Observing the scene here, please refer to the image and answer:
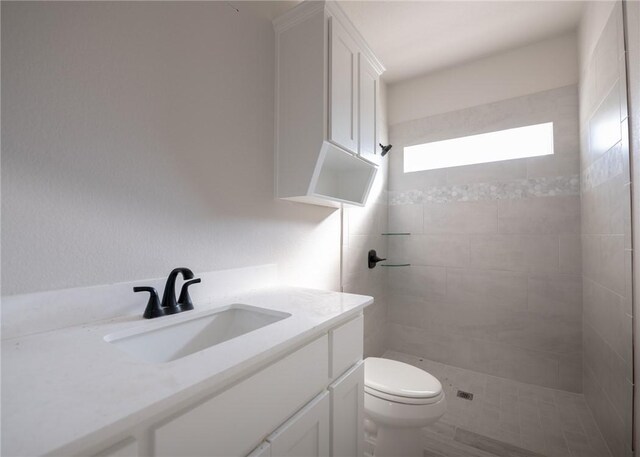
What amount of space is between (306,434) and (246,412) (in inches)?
11.4

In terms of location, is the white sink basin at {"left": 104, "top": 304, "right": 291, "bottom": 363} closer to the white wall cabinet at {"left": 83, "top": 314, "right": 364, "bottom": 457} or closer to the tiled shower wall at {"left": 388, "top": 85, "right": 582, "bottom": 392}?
the white wall cabinet at {"left": 83, "top": 314, "right": 364, "bottom": 457}

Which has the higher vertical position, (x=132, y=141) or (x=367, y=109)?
(x=367, y=109)

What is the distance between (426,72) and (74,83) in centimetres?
264

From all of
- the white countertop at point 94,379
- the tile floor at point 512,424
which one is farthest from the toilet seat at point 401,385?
the white countertop at point 94,379

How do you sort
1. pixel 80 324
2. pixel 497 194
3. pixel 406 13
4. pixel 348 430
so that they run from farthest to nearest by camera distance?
pixel 497 194 < pixel 406 13 < pixel 348 430 < pixel 80 324

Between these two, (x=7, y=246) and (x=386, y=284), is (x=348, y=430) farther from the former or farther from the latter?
(x=386, y=284)

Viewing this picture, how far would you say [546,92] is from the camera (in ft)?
6.94

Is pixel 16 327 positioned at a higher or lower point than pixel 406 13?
lower

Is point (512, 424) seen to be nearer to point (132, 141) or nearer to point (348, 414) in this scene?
point (348, 414)

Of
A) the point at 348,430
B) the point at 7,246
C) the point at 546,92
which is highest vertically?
the point at 546,92

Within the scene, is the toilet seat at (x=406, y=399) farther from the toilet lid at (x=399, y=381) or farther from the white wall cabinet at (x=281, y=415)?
the white wall cabinet at (x=281, y=415)

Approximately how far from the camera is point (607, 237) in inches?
59.1

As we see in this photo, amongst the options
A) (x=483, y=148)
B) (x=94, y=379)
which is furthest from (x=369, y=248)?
(x=94, y=379)

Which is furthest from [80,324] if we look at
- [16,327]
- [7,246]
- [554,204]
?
[554,204]
